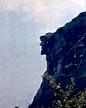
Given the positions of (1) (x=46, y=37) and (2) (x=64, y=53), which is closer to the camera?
(2) (x=64, y=53)

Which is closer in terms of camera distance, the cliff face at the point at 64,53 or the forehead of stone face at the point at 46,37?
the cliff face at the point at 64,53

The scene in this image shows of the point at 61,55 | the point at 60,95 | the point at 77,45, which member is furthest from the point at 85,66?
the point at 60,95

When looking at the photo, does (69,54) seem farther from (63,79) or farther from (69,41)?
(63,79)

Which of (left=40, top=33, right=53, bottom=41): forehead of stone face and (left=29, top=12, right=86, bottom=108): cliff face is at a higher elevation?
(left=40, top=33, right=53, bottom=41): forehead of stone face

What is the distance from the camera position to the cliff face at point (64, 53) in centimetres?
6825

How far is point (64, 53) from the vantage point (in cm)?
7750

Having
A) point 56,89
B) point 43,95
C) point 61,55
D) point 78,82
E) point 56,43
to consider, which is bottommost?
point 43,95

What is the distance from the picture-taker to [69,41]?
77.8 meters

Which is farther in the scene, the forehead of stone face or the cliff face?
the forehead of stone face

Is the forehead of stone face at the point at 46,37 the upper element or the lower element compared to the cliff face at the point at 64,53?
upper

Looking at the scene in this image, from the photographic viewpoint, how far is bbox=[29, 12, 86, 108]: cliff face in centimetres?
6825

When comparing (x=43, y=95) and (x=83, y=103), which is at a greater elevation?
(x=83, y=103)

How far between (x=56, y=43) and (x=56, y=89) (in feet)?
233

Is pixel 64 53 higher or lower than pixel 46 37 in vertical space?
lower
